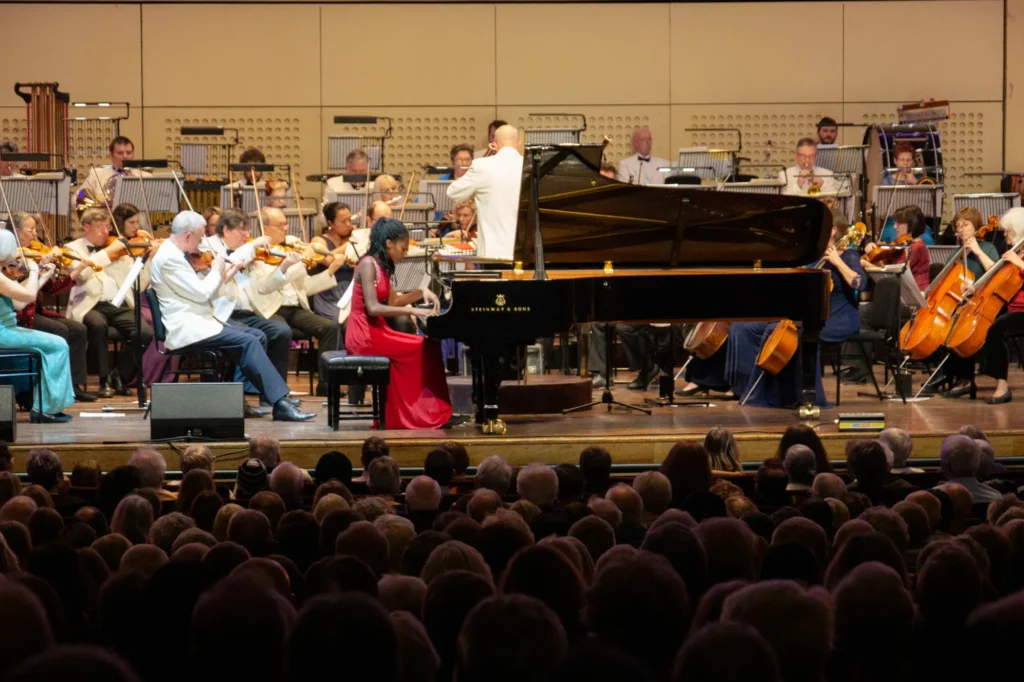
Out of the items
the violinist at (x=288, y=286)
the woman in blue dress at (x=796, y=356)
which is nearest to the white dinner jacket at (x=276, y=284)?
the violinist at (x=288, y=286)

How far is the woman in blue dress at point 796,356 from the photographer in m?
7.09

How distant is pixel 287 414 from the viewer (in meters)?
6.71

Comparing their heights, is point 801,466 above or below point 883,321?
below

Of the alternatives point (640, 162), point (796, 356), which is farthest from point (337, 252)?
point (640, 162)

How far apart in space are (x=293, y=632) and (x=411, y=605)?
644mm

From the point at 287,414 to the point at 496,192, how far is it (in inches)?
64.5

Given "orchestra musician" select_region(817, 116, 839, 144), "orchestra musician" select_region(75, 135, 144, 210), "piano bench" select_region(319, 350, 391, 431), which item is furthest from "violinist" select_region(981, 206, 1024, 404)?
"orchestra musician" select_region(75, 135, 144, 210)

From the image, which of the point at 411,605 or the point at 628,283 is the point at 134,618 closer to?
the point at 411,605

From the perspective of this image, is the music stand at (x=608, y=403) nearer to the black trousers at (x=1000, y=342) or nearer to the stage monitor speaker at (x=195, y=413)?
the stage monitor speaker at (x=195, y=413)

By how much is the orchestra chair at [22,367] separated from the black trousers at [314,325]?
174 centimetres

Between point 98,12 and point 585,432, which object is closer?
point 585,432

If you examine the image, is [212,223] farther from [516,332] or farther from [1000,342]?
[1000,342]

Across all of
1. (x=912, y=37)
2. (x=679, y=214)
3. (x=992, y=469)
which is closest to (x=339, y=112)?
(x=912, y=37)

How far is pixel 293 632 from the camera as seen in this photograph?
67.0 inches
